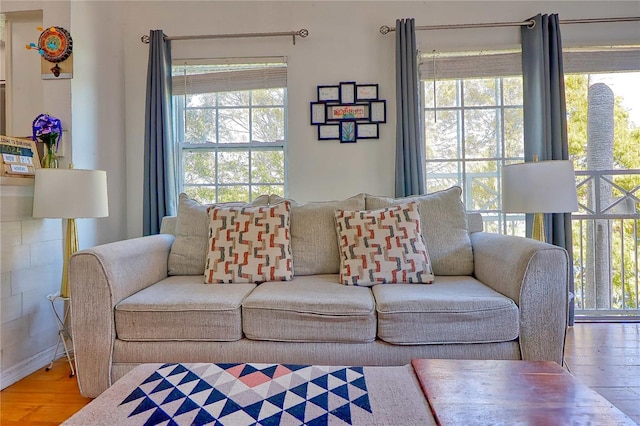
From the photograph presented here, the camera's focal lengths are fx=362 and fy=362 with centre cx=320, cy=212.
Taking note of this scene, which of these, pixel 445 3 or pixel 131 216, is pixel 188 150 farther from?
pixel 445 3

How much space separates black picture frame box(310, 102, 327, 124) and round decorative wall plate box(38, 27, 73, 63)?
1.63m

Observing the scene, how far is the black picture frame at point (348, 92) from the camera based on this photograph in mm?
2760

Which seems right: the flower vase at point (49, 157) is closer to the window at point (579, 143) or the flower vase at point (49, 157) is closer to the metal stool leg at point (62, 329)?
the metal stool leg at point (62, 329)

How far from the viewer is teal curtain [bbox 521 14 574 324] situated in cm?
252

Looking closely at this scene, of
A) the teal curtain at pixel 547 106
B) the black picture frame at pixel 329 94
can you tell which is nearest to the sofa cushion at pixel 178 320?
the black picture frame at pixel 329 94

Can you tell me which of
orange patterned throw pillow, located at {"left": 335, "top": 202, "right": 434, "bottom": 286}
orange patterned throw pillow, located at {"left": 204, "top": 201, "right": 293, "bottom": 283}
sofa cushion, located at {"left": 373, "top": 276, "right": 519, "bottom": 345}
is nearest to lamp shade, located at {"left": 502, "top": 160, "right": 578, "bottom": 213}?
orange patterned throw pillow, located at {"left": 335, "top": 202, "right": 434, "bottom": 286}

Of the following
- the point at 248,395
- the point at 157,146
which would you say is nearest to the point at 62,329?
the point at 157,146

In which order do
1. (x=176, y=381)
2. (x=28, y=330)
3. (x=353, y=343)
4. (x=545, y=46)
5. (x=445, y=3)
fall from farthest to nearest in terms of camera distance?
(x=445, y=3) → (x=545, y=46) → (x=28, y=330) → (x=353, y=343) → (x=176, y=381)

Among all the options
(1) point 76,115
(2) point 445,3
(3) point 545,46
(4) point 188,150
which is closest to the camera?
(1) point 76,115

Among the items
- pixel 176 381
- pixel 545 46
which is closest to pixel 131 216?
pixel 176 381

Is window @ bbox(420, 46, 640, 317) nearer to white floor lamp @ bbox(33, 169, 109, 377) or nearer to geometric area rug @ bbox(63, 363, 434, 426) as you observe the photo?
geometric area rug @ bbox(63, 363, 434, 426)

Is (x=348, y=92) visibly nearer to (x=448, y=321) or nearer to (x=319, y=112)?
(x=319, y=112)

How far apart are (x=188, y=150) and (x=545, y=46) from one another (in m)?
2.76

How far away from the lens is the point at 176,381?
1.09 m
